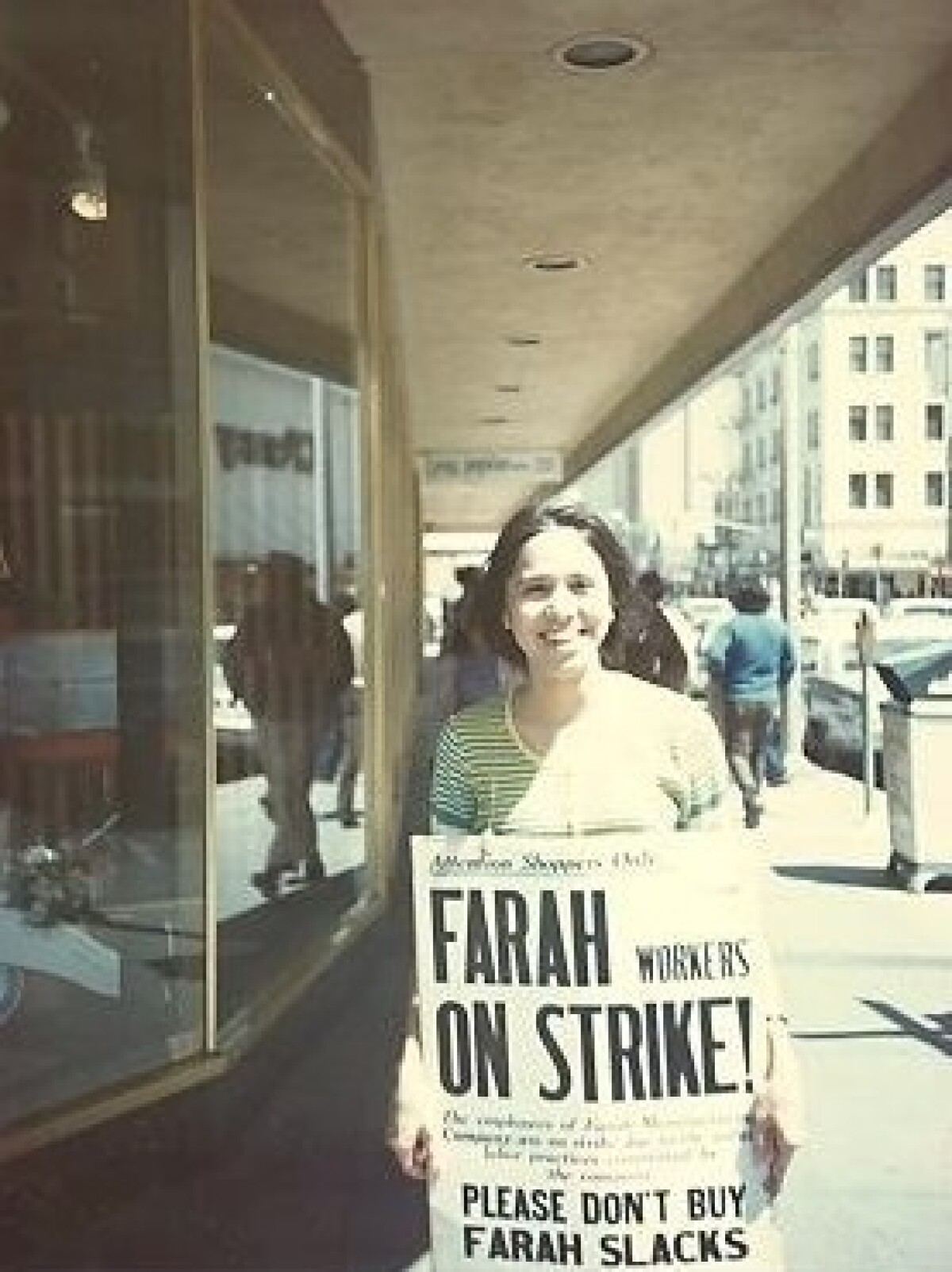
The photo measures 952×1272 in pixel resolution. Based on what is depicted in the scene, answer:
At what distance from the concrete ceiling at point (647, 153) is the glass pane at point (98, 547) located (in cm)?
107

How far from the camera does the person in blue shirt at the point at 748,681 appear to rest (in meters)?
12.1

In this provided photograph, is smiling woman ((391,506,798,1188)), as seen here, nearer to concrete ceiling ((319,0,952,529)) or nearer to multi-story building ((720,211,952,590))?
concrete ceiling ((319,0,952,529))

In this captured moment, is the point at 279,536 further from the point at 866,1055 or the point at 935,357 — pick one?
the point at 935,357

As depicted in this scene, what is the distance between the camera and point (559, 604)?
105 inches

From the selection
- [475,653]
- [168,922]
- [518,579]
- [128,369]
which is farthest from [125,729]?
[518,579]

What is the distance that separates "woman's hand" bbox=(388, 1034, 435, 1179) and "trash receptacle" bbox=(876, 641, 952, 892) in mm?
6939

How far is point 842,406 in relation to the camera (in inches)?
2694

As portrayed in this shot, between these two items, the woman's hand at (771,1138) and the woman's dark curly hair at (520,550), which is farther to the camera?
the woman's dark curly hair at (520,550)

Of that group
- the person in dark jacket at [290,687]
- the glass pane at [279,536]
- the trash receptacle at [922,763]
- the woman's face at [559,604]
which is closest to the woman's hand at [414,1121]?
the woman's face at [559,604]

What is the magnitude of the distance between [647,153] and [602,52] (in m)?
1.83

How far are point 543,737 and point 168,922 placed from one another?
3.28m

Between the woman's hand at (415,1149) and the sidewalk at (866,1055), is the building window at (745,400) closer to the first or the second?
the sidewalk at (866,1055)

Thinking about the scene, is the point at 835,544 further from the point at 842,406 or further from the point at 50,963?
the point at 50,963

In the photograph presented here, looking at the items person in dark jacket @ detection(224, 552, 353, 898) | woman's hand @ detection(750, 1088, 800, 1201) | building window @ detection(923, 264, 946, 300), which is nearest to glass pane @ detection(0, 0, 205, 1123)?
person in dark jacket @ detection(224, 552, 353, 898)
